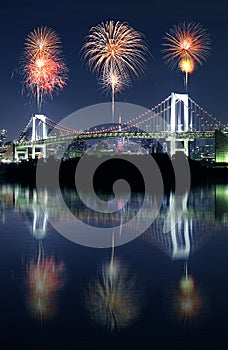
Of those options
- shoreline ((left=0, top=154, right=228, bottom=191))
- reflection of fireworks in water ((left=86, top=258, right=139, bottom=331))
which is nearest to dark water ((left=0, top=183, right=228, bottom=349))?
reflection of fireworks in water ((left=86, top=258, right=139, bottom=331))

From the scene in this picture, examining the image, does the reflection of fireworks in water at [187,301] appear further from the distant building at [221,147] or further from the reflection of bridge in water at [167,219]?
the distant building at [221,147]

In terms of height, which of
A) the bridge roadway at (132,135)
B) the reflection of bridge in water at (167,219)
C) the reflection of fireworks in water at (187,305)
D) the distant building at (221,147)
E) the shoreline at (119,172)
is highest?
the bridge roadway at (132,135)

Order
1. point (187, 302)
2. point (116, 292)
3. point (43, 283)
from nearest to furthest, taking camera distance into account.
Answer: point (187, 302) → point (116, 292) → point (43, 283)

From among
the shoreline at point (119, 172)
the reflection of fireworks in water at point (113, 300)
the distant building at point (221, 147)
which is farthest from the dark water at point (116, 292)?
the distant building at point (221, 147)

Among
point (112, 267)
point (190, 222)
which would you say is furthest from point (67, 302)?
point (190, 222)

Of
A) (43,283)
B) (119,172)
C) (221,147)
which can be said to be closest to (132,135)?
(221,147)

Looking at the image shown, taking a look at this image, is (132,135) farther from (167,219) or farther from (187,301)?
(187,301)

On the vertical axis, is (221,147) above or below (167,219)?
above
